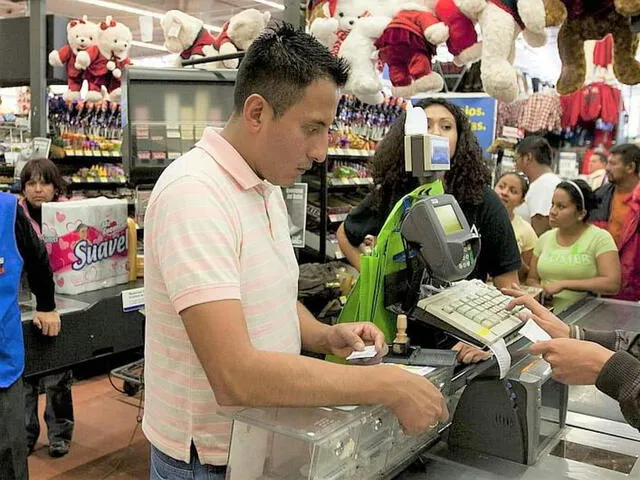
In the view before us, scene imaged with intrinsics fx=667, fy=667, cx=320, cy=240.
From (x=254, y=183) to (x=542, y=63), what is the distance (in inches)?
344

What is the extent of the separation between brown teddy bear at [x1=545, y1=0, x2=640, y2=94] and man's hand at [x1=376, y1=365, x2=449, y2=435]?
1693 mm

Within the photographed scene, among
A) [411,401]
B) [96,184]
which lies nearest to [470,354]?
[411,401]

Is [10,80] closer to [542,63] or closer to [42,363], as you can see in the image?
[42,363]

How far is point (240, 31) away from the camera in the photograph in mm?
3918

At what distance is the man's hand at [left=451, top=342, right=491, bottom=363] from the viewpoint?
148cm

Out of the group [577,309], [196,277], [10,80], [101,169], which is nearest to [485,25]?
[577,309]

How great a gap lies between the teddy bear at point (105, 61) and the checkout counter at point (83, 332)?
277cm

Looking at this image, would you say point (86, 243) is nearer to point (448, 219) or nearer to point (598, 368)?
point (448, 219)

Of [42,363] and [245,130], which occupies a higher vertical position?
[245,130]

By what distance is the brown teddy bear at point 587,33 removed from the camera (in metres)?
2.37

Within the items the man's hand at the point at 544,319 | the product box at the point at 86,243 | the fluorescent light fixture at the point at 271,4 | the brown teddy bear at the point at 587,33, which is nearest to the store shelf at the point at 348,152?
the product box at the point at 86,243

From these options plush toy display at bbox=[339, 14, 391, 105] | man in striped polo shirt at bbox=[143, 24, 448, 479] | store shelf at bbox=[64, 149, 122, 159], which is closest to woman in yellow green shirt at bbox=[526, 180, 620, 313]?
plush toy display at bbox=[339, 14, 391, 105]

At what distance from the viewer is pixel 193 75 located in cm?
329

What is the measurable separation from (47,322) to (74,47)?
319cm
